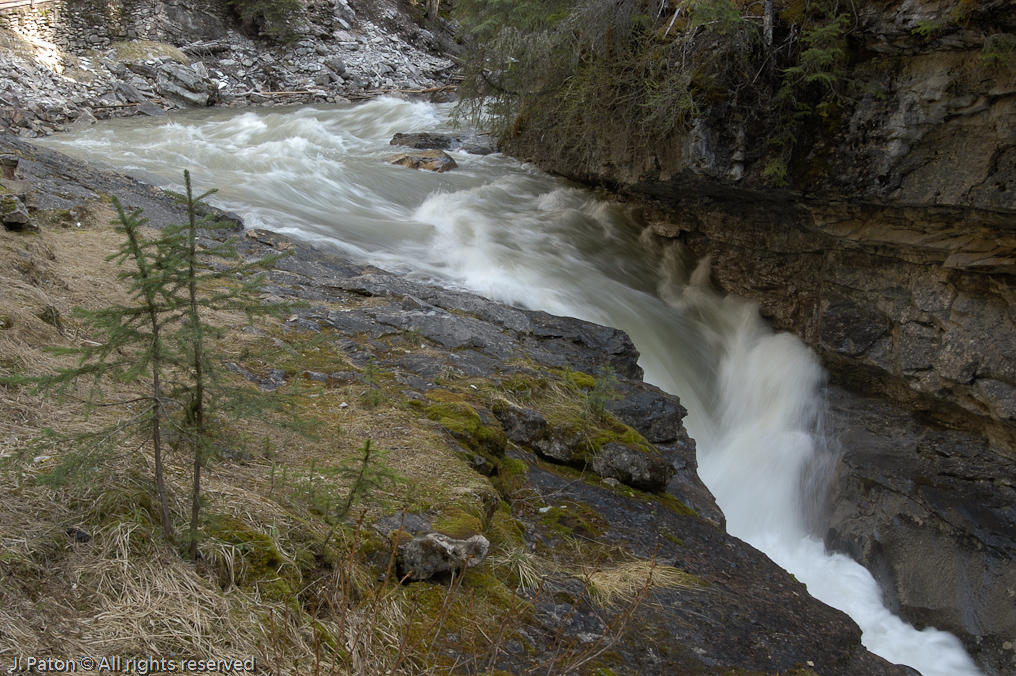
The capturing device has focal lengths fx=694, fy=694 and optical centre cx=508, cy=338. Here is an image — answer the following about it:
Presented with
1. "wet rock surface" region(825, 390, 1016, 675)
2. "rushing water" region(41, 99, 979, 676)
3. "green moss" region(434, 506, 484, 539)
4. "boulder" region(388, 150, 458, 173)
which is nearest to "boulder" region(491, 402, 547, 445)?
"green moss" region(434, 506, 484, 539)

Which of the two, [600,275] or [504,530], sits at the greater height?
[600,275]

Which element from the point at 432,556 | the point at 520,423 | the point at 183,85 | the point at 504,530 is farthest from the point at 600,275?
the point at 183,85

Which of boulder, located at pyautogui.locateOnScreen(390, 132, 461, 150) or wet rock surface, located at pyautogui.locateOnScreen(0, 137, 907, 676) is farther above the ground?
boulder, located at pyautogui.locateOnScreen(390, 132, 461, 150)

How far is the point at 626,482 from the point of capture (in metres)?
5.10

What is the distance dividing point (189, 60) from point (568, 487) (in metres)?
22.9

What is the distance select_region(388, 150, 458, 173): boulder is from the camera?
13.9m

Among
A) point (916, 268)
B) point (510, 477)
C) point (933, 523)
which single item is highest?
point (916, 268)

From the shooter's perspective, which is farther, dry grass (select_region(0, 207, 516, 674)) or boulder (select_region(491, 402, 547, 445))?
boulder (select_region(491, 402, 547, 445))

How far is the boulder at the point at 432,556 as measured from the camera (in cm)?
313

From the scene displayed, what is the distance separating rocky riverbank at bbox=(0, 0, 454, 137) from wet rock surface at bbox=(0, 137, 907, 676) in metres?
10.7

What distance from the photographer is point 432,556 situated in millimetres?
3186

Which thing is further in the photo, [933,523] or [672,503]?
[933,523]

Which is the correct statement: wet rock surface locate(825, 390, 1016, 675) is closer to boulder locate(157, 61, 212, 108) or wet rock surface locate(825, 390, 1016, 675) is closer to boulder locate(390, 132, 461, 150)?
boulder locate(390, 132, 461, 150)

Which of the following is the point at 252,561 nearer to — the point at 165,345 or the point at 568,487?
the point at 165,345
